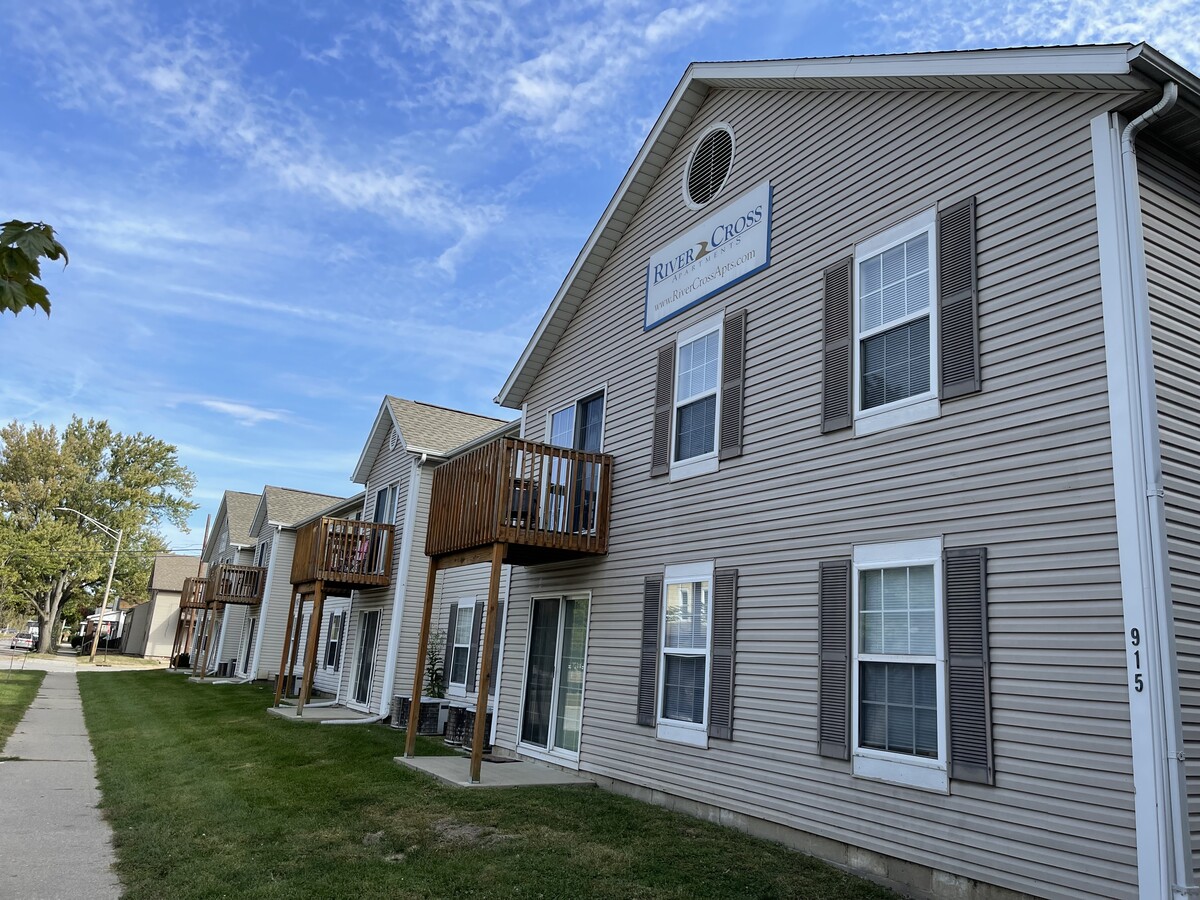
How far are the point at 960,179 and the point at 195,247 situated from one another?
28.0 metres

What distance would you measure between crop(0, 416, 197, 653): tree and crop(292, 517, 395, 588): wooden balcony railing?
3056 cm

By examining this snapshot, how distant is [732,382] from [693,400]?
→ 77 cm

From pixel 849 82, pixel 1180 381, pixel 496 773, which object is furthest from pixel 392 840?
pixel 849 82

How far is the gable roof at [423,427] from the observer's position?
19125mm

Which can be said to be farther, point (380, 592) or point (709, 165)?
point (380, 592)

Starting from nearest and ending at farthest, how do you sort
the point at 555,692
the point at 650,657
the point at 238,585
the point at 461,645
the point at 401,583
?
1. the point at 650,657
2. the point at 555,692
3. the point at 461,645
4. the point at 401,583
5. the point at 238,585

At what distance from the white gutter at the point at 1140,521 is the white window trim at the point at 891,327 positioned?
1.34 meters

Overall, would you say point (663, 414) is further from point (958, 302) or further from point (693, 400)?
point (958, 302)

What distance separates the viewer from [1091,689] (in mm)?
5258

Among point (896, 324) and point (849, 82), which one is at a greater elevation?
point (849, 82)

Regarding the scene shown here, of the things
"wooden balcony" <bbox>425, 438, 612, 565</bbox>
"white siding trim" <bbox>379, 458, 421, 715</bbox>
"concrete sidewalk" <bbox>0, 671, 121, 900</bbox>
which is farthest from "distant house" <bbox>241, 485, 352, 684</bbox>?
"wooden balcony" <bbox>425, 438, 612, 565</bbox>

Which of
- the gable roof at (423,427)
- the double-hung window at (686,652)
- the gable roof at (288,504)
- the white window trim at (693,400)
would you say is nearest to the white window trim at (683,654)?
the double-hung window at (686,652)

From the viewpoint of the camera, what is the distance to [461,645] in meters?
16.5

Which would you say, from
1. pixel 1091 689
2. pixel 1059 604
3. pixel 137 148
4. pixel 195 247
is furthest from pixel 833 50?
pixel 195 247
